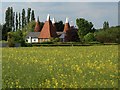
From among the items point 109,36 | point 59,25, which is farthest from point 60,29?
point 109,36

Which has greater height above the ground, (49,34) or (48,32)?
(48,32)

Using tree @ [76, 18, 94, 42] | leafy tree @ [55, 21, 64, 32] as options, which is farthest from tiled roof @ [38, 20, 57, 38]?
leafy tree @ [55, 21, 64, 32]

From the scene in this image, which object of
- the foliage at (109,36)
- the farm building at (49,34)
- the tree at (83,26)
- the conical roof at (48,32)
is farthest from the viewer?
the tree at (83,26)

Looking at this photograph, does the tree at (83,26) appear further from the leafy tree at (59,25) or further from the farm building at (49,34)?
the leafy tree at (59,25)

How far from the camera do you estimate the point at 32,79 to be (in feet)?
31.0

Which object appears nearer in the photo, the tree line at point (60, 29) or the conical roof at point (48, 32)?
the tree line at point (60, 29)

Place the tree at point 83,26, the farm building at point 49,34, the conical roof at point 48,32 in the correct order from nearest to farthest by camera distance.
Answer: the farm building at point 49,34, the conical roof at point 48,32, the tree at point 83,26

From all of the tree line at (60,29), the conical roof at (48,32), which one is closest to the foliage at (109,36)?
the tree line at (60,29)

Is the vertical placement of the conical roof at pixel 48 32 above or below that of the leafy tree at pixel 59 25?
below

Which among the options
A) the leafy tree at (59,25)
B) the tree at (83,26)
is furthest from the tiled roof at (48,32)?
the leafy tree at (59,25)

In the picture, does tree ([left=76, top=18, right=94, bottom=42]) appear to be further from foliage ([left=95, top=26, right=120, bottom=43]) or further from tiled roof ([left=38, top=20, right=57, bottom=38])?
foliage ([left=95, top=26, right=120, bottom=43])

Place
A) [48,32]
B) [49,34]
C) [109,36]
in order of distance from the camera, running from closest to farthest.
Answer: [109,36]
[49,34]
[48,32]

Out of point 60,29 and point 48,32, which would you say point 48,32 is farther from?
point 60,29

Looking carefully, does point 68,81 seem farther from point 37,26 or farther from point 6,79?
point 37,26
